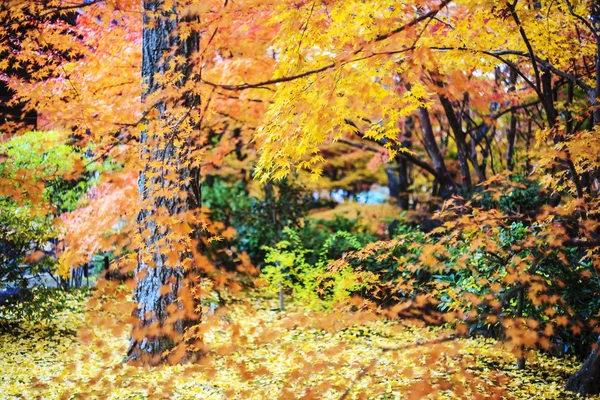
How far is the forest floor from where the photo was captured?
14.8 ft

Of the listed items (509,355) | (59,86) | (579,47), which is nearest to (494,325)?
(509,355)

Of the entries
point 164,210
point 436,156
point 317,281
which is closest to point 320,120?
point 164,210

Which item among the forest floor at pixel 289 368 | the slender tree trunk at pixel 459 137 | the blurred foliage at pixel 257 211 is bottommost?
the forest floor at pixel 289 368

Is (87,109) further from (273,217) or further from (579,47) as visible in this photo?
(579,47)

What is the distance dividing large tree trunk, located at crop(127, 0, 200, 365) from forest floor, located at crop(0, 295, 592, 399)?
0.34 m

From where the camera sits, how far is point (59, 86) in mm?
7492

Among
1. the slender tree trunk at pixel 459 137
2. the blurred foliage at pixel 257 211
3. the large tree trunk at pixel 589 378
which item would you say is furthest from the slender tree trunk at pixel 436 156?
the large tree trunk at pixel 589 378

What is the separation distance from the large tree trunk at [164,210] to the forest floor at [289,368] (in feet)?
1.10

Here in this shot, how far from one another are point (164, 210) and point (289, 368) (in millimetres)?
2066

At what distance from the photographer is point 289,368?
544cm

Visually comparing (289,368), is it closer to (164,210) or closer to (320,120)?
(164,210)

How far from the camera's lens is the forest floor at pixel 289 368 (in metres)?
4.52

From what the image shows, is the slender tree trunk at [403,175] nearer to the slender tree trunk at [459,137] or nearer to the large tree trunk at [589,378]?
the slender tree trunk at [459,137]

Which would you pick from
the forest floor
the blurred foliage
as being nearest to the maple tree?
the forest floor
